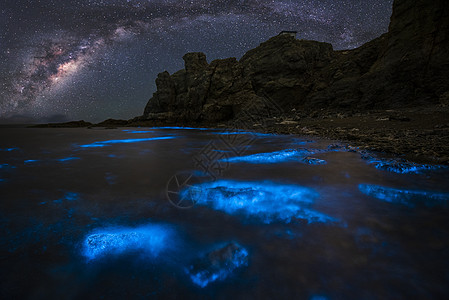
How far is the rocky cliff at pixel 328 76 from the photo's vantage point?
642 inches

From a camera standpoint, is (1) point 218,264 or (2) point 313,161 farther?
(2) point 313,161

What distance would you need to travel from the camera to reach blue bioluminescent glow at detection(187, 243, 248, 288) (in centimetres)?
157

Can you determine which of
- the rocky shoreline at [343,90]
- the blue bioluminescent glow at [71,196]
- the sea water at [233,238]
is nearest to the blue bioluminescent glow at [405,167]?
the sea water at [233,238]

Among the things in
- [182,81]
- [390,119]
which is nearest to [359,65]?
[390,119]

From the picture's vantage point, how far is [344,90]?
23.4 meters

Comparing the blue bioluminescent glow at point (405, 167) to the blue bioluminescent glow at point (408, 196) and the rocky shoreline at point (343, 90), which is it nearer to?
the rocky shoreline at point (343, 90)

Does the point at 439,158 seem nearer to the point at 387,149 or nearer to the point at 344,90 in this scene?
the point at 387,149

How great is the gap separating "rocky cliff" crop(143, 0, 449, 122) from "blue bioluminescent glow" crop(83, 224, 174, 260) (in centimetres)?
2117

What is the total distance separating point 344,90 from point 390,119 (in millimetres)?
13326

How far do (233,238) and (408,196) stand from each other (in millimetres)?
2827

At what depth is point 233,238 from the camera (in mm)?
2109

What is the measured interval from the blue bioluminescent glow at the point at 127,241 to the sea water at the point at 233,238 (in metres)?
0.01

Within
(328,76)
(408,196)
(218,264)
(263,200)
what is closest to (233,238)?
(218,264)

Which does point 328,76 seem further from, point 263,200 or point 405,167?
point 263,200
